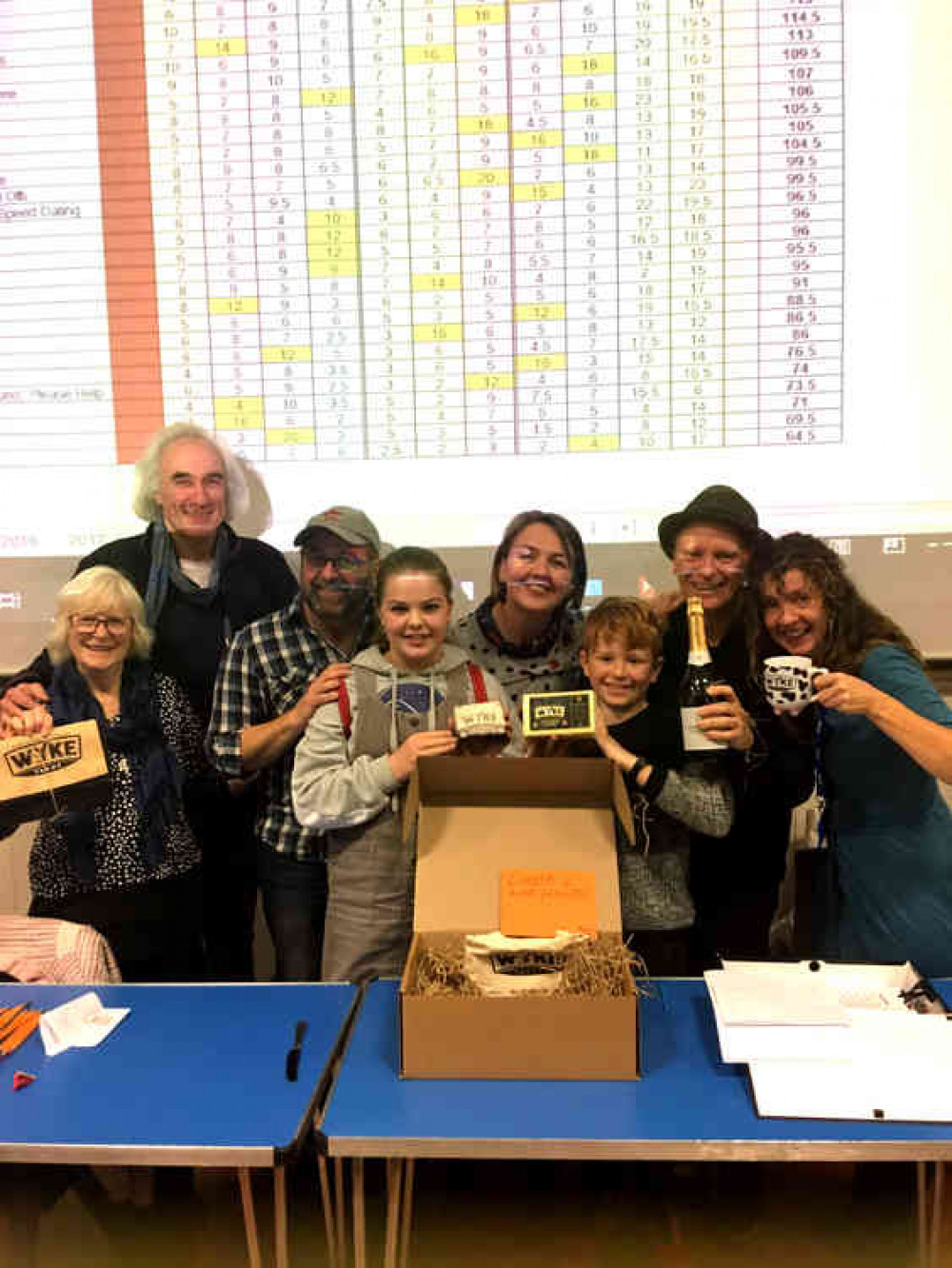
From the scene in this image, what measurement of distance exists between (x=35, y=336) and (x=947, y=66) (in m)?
2.71

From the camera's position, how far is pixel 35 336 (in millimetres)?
2842

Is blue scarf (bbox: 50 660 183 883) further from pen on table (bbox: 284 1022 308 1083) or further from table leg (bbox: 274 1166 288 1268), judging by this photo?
table leg (bbox: 274 1166 288 1268)

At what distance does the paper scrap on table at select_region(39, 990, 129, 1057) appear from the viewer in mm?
1699

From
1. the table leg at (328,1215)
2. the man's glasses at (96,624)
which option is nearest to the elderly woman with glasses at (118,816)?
the man's glasses at (96,624)

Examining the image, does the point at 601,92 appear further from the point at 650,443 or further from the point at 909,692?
the point at 909,692

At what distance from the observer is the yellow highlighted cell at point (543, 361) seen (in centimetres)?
279

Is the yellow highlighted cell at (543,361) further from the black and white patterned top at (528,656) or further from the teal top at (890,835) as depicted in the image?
the teal top at (890,835)

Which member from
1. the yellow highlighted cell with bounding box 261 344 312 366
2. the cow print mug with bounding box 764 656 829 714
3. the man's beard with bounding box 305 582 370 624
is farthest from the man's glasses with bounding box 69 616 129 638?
the cow print mug with bounding box 764 656 829 714

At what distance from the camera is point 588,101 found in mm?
2666

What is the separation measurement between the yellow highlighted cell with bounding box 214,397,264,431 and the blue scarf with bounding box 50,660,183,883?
2.93 ft

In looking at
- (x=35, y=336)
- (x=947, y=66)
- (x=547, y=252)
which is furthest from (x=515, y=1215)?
(x=947, y=66)

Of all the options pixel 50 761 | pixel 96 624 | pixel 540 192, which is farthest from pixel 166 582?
pixel 540 192

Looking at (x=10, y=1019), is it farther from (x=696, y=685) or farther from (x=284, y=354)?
(x=284, y=354)

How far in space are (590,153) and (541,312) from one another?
45 cm
